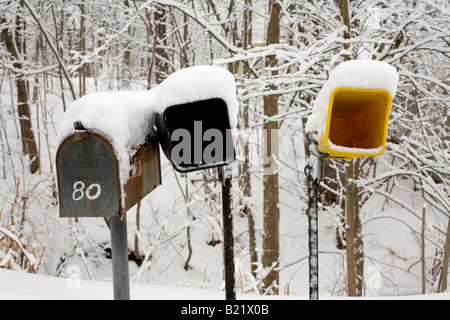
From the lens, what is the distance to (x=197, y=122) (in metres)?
1.68

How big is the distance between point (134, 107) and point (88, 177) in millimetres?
367

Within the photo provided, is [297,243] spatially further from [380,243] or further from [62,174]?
[62,174]

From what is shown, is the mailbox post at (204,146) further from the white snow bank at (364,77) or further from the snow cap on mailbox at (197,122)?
the white snow bank at (364,77)

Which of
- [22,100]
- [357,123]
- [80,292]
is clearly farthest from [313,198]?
[22,100]

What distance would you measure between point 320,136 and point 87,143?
96 cm

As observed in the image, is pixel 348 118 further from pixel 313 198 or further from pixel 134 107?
pixel 134 107

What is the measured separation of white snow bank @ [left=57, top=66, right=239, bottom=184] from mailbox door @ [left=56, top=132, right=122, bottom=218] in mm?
32

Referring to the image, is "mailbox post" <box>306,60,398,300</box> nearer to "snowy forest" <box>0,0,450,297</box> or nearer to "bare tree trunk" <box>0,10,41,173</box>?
"snowy forest" <box>0,0,450,297</box>

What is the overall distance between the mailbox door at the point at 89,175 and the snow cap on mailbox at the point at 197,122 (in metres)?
0.28

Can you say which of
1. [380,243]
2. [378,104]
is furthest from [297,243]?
[378,104]

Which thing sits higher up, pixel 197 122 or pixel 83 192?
pixel 197 122

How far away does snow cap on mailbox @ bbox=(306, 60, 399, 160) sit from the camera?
1592 millimetres

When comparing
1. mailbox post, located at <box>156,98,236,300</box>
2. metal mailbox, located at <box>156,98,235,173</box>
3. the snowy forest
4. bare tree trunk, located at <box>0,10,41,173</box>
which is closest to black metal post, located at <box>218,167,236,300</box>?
mailbox post, located at <box>156,98,236,300</box>
